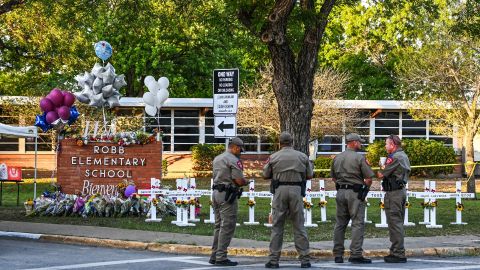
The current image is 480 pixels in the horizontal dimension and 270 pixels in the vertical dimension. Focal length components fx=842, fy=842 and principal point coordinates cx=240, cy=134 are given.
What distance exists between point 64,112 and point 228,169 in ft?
37.1

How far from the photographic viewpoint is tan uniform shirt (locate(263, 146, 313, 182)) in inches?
510

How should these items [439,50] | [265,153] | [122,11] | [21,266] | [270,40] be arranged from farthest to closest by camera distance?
[265,153]
[439,50]
[122,11]
[270,40]
[21,266]

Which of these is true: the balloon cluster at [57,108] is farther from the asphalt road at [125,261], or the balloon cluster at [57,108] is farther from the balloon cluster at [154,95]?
the asphalt road at [125,261]

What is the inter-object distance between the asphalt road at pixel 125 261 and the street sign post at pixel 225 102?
3.11 m

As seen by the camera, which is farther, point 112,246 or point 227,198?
point 112,246

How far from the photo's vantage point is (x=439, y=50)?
32625 millimetres

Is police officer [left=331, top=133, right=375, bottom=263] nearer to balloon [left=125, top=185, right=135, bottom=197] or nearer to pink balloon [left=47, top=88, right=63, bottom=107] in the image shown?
balloon [left=125, top=185, right=135, bottom=197]

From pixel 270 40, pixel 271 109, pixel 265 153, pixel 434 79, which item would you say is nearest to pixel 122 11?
pixel 270 40

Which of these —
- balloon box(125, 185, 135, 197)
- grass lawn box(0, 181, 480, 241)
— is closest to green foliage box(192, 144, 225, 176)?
grass lawn box(0, 181, 480, 241)

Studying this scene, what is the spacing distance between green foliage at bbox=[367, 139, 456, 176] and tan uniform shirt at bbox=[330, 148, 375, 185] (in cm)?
2813

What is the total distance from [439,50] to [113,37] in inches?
804

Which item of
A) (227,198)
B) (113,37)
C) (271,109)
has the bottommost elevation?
(227,198)

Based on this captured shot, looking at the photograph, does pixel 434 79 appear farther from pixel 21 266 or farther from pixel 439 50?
pixel 21 266

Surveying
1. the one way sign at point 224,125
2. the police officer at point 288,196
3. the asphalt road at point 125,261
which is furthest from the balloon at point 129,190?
the police officer at point 288,196
